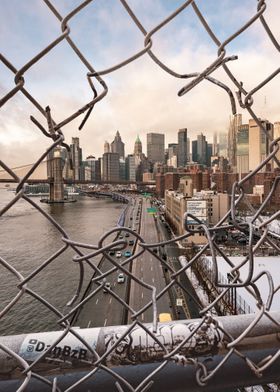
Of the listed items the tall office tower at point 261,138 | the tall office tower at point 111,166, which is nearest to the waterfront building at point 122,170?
the tall office tower at point 111,166

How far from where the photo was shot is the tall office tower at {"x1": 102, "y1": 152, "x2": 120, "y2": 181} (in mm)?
43750

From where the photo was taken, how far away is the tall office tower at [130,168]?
46.8 metres

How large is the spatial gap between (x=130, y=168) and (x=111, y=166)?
3.77m

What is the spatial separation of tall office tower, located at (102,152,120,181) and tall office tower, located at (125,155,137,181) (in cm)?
168

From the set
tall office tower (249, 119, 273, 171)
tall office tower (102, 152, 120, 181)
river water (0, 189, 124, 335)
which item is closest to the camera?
tall office tower (249, 119, 273, 171)

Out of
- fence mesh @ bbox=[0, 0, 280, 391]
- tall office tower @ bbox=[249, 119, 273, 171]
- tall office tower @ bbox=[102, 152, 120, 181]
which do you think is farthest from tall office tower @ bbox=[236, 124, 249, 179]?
tall office tower @ bbox=[102, 152, 120, 181]

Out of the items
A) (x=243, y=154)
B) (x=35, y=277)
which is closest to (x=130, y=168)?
(x=35, y=277)

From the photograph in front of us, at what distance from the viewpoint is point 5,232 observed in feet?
47.3

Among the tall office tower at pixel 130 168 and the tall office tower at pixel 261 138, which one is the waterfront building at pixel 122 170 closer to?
the tall office tower at pixel 130 168

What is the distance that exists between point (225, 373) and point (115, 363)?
6.2 inches

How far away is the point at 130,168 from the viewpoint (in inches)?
1887

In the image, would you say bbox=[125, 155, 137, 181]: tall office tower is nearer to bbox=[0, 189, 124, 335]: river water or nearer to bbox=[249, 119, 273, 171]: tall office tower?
bbox=[0, 189, 124, 335]: river water

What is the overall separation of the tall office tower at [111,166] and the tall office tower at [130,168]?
5.52ft

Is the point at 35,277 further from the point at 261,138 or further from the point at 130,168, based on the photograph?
the point at 130,168
